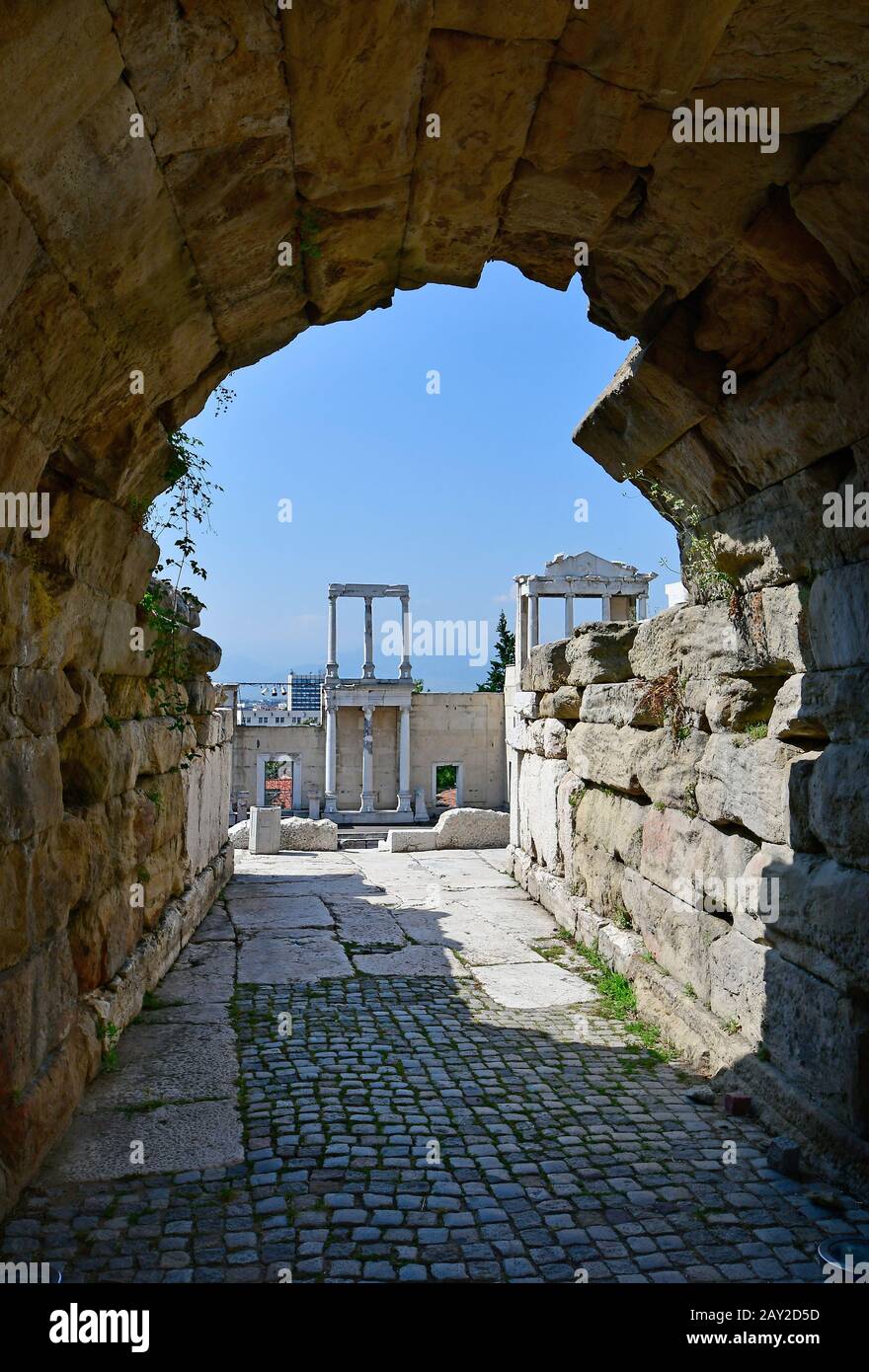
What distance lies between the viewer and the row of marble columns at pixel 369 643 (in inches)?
1212

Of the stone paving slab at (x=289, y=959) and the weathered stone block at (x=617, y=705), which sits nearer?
the weathered stone block at (x=617, y=705)

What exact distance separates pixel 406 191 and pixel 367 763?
2721 cm

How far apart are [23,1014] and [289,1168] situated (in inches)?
48.8

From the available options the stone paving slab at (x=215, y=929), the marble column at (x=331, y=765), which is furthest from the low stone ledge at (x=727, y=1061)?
the marble column at (x=331, y=765)

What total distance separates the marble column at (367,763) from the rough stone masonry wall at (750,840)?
2256cm

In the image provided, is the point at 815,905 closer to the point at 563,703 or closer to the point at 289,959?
the point at 289,959

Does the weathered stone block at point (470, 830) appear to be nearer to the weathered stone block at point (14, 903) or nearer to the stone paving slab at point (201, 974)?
the stone paving slab at point (201, 974)

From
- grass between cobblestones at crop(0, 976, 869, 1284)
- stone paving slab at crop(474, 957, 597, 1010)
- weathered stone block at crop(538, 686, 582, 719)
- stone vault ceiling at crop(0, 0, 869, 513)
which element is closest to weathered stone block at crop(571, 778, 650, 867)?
weathered stone block at crop(538, 686, 582, 719)

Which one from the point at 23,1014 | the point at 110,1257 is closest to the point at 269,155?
the point at 23,1014

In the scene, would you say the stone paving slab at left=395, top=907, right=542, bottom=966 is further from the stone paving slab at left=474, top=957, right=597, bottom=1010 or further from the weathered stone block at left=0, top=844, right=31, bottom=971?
the weathered stone block at left=0, top=844, right=31, bottom=971

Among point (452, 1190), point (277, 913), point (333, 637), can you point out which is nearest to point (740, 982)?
point (452, 1190)

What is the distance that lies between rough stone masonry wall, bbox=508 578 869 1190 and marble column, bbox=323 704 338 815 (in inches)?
899

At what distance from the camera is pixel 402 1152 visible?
3.99m

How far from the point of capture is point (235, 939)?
7.98 meters
